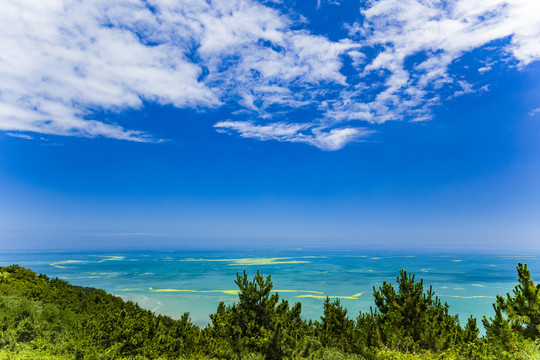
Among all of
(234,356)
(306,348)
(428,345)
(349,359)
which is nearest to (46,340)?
(234,356)

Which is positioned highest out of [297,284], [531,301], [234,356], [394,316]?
[531,301]

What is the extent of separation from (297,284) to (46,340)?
58.6 meters

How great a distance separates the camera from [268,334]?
1090 cm

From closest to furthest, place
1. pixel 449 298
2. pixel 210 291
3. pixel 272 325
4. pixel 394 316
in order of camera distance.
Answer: pixel 272 325 < pixel 394 316 < pixel 449 298 < pixel 210 291

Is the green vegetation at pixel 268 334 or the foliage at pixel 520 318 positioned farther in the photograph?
the foliage at pixel 520 318

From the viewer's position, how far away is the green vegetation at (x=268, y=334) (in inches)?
373

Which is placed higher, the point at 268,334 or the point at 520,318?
the point at 520,318

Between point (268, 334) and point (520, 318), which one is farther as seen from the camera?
point (268, 334)

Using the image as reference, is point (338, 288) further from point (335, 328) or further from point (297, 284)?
point (335, 328)

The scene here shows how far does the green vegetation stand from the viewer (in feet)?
31.1

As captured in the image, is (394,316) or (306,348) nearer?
(306,348)

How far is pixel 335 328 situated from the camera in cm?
1677

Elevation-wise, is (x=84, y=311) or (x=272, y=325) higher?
(x=272, y=325)

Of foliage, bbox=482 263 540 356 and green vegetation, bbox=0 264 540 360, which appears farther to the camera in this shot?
foliage, bbox=482 263 540 356
